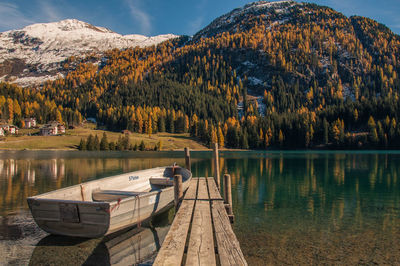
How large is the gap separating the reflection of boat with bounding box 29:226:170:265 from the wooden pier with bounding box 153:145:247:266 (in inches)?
100

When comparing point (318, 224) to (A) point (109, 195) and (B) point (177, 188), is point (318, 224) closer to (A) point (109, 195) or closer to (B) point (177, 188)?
(B) point (177, 188)

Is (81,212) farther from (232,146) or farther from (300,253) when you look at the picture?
(232,146)

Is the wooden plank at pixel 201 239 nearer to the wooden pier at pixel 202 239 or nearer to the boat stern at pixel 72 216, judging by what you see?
the wooden pier at pixel 202 239

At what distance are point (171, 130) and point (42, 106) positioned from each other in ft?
296

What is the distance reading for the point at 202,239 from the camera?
10.1 metres

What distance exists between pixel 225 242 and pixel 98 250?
7.60 metres

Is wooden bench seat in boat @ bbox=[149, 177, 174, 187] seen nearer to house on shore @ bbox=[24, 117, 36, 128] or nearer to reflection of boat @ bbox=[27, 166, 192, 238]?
reflection of boat @ bbox=[27, 166, 192, 238]

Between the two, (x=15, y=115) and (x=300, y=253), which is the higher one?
(x=15, y=115)

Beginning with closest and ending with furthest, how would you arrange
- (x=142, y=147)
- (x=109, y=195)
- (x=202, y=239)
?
(x=202, y=239) → (x=109, y=195) → (x=142, y=147)

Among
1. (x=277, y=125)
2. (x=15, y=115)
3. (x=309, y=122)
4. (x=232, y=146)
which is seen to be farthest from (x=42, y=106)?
(x=309, y=122)

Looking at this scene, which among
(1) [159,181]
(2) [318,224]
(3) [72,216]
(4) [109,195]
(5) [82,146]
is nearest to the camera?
(3) [72,216]

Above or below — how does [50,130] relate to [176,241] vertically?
above

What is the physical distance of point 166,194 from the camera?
60.7 feet

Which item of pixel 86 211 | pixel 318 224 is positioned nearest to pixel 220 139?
pixel 318 224
